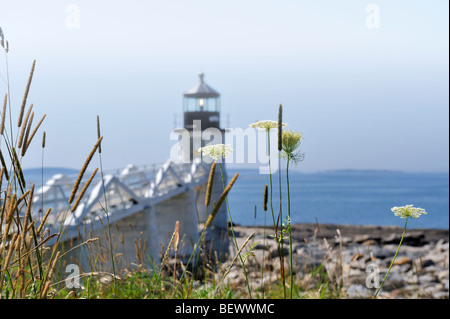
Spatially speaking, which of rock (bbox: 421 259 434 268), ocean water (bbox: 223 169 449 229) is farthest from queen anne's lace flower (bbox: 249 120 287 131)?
ocean water (bbox: 223 169 449 229)

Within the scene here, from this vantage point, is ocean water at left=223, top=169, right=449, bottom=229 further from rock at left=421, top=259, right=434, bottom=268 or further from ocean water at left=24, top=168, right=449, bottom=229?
rock at left=421, top=259, right=434, bottom=268

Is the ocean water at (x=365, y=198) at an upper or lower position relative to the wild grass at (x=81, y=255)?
lower

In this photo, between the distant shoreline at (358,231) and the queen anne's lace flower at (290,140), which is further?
the distant shoreline at (358,231)

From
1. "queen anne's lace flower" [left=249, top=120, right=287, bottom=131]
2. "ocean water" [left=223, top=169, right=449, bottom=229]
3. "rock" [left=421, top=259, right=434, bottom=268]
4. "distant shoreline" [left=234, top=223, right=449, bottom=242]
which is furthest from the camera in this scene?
"ocean water" [left=223, top=169, right=449, bottom=229]

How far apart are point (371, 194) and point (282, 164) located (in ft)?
228

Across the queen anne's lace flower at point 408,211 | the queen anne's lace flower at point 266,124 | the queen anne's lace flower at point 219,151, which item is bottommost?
the queen anne's lace flower at point 408,211

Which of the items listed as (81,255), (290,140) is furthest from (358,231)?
(290,140)

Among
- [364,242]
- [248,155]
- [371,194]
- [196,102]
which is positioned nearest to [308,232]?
[364,242]

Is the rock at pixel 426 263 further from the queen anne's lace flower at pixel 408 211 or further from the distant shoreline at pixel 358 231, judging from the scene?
the distant shoreline at pixel 358 231

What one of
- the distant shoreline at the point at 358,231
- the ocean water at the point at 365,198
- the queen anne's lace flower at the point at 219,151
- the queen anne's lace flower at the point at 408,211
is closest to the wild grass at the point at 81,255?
the queen anne's lace flower at the point at 219,151

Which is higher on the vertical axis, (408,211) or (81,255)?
(408,211)

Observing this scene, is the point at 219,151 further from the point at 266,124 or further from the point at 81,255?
the point at 81,255
